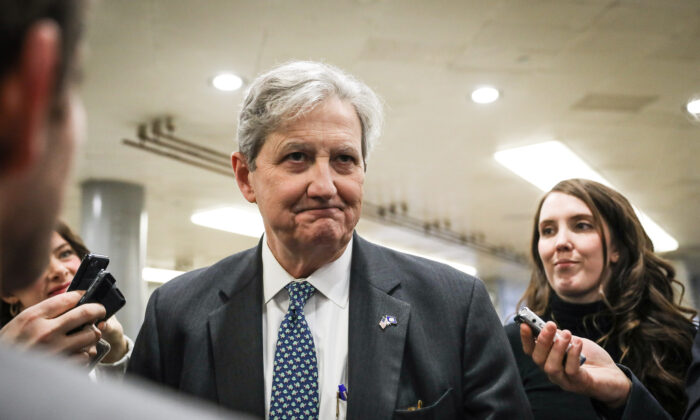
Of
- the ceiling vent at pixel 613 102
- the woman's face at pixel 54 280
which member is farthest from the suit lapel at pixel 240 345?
the ceiling vent at pixel 613 102

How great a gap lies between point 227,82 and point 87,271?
3717mm

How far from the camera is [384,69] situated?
199 inches

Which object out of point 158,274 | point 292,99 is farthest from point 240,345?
point 158,274

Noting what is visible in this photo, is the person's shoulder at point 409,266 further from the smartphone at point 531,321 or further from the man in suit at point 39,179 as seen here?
the man in suit at point 39,179

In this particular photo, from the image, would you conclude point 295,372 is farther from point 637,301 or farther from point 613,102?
point 613,102

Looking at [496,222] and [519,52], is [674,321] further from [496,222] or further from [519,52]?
[496,222]

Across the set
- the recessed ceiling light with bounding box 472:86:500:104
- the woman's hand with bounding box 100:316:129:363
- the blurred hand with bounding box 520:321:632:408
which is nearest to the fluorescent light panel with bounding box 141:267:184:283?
the recessed ceiling light with bounding box 472:86:500:104

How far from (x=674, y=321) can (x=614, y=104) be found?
3.90 metres

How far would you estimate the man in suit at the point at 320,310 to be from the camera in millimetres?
1637

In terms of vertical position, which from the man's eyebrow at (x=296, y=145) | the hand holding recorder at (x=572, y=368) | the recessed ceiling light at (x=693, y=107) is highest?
the recessed ceiling light at (x=693, y=107)

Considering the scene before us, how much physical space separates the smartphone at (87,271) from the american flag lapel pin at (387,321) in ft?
2.65

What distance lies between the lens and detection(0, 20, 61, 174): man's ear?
0.46 m

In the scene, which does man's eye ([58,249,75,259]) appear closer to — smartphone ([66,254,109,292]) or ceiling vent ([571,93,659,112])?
smartphone ([66,254,109,292])

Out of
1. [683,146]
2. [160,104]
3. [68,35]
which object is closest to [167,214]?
[160,104]
